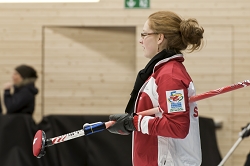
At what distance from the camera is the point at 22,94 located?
6113mm

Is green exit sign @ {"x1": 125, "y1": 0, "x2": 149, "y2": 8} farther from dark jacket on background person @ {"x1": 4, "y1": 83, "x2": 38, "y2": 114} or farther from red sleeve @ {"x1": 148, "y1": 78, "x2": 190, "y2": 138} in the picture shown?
red sleeve @ {"x1": 148, "y1": 78, "x2": 190, "y2": 138}

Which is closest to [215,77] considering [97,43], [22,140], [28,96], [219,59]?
[219,59]

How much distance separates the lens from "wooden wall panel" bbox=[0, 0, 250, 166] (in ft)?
25.5

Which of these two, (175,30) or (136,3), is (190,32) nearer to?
(175,30)

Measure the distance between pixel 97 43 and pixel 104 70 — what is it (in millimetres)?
470

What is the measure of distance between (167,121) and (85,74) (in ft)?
20.0

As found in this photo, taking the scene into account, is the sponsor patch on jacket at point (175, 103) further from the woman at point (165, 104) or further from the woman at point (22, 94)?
the woman at point (22, 94)

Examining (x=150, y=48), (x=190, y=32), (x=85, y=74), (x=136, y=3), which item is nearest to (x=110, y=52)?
(x=85, y=74)

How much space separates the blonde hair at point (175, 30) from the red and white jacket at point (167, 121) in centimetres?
7

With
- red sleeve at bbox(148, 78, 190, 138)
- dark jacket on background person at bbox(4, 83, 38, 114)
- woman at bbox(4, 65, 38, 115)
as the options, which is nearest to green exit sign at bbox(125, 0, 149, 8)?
woman at bbox(4, 65, 38, 115)

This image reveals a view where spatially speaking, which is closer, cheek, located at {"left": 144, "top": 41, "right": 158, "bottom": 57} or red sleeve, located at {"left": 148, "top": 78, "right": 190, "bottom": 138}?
red sleeve, located at {"left": 148, "top": 78, "right": 190, "bottom": 138}

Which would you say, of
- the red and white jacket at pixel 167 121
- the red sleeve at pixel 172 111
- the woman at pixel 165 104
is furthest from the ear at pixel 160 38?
the red sleeve at pixel 172 111

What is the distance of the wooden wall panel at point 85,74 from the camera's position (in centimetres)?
815

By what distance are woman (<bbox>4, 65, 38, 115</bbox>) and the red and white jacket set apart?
152 inches
